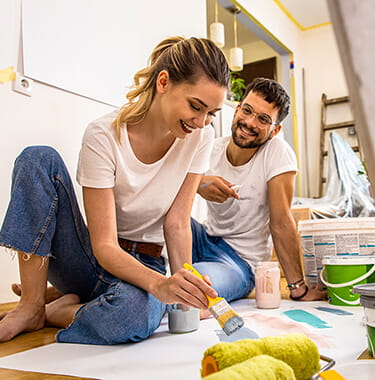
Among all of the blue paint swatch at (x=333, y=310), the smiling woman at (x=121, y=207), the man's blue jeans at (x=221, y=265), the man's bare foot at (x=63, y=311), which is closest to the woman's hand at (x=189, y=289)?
the smiling woman at (x=121, y=207)

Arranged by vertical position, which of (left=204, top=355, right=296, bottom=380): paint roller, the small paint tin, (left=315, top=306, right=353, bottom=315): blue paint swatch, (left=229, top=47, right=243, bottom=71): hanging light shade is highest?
(left=229, top=47, right=243, bottom=71): hanging light shade

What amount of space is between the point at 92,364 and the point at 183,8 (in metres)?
2.43

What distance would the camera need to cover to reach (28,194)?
109cm

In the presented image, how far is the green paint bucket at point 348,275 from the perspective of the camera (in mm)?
1414

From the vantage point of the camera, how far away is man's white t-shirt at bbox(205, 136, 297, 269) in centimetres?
162

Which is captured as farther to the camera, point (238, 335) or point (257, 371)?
point (238, 335)

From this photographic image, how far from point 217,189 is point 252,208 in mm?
217

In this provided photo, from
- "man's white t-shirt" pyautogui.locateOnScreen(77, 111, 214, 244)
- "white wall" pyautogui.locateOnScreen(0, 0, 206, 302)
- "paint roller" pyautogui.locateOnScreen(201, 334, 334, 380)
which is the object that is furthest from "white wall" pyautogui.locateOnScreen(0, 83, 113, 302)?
"paint roller" pyautogui.locateOnScreen(201, 334, 334, 380)

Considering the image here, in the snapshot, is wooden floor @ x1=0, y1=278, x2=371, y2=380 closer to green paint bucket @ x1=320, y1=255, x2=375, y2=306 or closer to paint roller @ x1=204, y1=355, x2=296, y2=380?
paint roller @ x1=204, y1=355, x2=296, y2=380

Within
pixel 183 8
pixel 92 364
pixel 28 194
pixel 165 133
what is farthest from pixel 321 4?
pixel 92 364

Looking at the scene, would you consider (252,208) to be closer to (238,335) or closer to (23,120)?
(238,335)

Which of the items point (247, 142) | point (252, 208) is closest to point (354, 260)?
point (252, 208)

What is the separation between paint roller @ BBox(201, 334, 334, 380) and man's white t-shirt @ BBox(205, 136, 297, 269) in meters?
0.92

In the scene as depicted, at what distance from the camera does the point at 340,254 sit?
1.56 m
